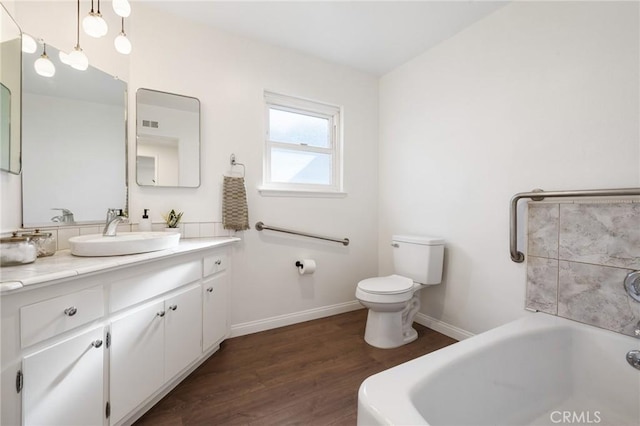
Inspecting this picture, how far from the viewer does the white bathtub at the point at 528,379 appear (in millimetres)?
953

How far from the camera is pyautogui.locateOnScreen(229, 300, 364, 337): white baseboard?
7.04 ft

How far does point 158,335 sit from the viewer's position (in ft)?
4.36

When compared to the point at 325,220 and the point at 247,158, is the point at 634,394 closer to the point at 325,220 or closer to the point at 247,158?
the point at 325,220

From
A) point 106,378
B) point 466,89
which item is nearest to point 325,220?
point 466,89

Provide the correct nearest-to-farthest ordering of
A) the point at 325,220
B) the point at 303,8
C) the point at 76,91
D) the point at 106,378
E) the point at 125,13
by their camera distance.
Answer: the point at 106,378 < the point at 125,13 < the point at 76,91 < the point at 303,8 < the point at 325,220

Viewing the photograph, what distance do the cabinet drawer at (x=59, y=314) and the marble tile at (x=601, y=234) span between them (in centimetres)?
229

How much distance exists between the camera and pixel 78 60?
1423mm

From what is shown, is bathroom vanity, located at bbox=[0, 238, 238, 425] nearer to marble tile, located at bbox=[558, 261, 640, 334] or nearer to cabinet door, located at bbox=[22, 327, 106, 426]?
cabinet door, located at bbox=[22, 327, 106, 426]

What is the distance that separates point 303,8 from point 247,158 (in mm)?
1120

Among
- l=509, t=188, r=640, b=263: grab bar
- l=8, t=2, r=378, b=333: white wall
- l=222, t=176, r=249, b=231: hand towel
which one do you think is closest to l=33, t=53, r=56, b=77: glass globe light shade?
l=8, t=2, r=378, b=333: white wall

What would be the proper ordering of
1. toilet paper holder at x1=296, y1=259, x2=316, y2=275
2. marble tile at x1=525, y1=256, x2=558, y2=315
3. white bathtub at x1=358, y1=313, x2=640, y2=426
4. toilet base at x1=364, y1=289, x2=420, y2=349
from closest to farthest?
1. white bathtub at x1=358, y1=313, x2=640, y2=426
2. marble tile at x1=525, y1=256, x2=558, y2=315
3. toilet base at x1=364, y1=289, x2=420, y2=349
4. toilet paper holder at x1=296, y1=259, x2=316, y2=275

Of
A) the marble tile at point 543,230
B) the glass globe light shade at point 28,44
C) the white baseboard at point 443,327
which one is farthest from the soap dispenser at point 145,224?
the marble tile at point 543,230

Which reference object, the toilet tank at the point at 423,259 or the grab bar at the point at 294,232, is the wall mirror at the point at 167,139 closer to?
the grab bar at the point at 294,232

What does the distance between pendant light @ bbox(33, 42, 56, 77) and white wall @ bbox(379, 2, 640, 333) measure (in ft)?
8.08
